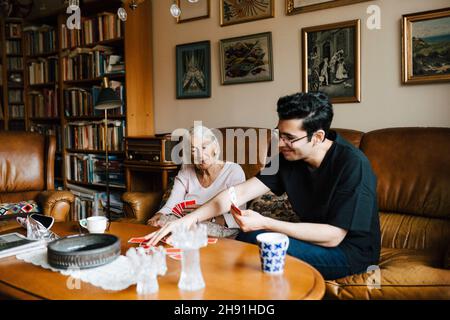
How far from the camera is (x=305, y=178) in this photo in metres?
1.91

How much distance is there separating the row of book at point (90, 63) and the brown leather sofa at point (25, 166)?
806mm

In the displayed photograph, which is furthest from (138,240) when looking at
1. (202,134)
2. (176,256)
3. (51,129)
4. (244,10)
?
(51,129)

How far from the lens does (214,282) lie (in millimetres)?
1291

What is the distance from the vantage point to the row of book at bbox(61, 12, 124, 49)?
3822mm

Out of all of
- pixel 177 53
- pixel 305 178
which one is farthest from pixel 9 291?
pixel 177 53

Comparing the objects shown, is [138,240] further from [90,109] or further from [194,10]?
[90,109]

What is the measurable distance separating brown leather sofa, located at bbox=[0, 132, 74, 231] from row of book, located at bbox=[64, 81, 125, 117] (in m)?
0.61

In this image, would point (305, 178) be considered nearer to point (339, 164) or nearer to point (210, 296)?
point (339, 164)

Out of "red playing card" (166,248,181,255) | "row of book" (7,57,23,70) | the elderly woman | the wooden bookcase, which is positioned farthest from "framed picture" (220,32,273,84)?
"row of book" (7,57,23,70)

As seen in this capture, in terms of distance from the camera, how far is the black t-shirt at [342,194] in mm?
1603

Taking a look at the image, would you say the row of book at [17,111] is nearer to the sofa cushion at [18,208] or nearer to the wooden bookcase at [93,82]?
the wooden bookcase at [93,82]

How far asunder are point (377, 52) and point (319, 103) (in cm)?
121

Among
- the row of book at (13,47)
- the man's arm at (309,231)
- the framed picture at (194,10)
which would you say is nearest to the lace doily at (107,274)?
the man's arm at (309,231)

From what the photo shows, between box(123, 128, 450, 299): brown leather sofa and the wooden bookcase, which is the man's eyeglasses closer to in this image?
box(123, 128, 450, 299): brown leather sofa
